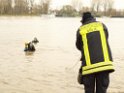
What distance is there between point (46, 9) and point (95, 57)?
132556 mm

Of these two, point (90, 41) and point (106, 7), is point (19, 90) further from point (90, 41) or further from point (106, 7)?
point (106, 7)

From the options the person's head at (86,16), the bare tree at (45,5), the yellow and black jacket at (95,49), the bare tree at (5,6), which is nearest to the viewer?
the yellow and black jacket at (95,49)

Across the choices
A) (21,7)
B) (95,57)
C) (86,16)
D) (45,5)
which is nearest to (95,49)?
(95,57)

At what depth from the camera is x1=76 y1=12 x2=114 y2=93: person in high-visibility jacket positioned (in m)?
6.70

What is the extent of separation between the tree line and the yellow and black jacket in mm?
104176

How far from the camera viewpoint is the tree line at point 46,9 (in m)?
118

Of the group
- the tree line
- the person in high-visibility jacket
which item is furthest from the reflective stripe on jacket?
the tree line

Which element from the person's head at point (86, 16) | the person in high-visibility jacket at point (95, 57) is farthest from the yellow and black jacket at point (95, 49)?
the person's head at point (86, 16)

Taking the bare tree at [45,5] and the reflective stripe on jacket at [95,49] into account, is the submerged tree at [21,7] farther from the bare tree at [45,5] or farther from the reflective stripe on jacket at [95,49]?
the reflective stripe on jacket at [95,49]

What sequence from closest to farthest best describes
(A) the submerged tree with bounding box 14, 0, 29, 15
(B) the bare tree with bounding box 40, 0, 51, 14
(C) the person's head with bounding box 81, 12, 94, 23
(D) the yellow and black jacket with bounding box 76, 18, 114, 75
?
(D) the yellow and black jacket with bounding box 76, 18, 114, 75, (C) the person's head with bounding box 81, 12, 94, 23, (A) the submerged tree with bounding box 14, 0, 29, 15, (B) the bare tree with bounding box 40, 0, 51, 14

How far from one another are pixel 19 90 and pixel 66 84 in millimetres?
1586

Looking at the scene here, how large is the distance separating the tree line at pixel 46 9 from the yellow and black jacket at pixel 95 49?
342ft

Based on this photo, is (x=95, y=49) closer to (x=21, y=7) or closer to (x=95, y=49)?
(x=95, y=49)

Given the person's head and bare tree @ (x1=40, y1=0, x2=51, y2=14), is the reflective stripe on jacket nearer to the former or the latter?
the person's head
